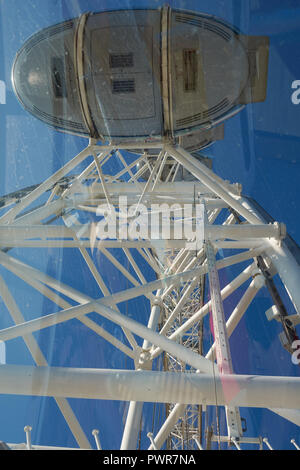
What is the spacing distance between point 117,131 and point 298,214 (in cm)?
527

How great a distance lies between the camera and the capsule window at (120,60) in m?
5.03

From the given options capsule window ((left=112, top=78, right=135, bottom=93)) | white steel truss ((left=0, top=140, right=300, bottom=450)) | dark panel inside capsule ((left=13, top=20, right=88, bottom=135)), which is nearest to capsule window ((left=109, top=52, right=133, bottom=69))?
capsule window ((left=112, top=78, right=135, bottom=93))

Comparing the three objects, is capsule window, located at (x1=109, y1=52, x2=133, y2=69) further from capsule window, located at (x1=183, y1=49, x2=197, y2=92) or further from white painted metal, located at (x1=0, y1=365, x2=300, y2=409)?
white painted metal, located at (x1=0, y1=365, x2=300, y2=409)

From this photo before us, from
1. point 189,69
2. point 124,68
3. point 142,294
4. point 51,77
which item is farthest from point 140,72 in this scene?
point 142,294

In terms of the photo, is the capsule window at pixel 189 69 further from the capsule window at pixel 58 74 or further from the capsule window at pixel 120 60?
the capsule window at pixel 58 74

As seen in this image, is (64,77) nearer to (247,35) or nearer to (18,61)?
(18,61)

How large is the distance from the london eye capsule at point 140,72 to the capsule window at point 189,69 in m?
0.01

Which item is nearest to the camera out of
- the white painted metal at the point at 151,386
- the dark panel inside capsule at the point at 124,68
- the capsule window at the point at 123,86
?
the white painted metal at the point at 151,386

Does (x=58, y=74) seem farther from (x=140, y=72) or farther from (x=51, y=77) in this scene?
(x=140, y=72)

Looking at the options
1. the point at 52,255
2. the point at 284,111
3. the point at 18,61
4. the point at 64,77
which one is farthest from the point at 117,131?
the point at 284,111

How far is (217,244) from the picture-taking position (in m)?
5.00

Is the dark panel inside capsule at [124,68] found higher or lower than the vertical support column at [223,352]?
higher

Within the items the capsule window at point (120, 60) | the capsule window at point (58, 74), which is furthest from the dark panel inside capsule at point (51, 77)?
the capsule window at point (120, 60)

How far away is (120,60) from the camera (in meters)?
5.05
